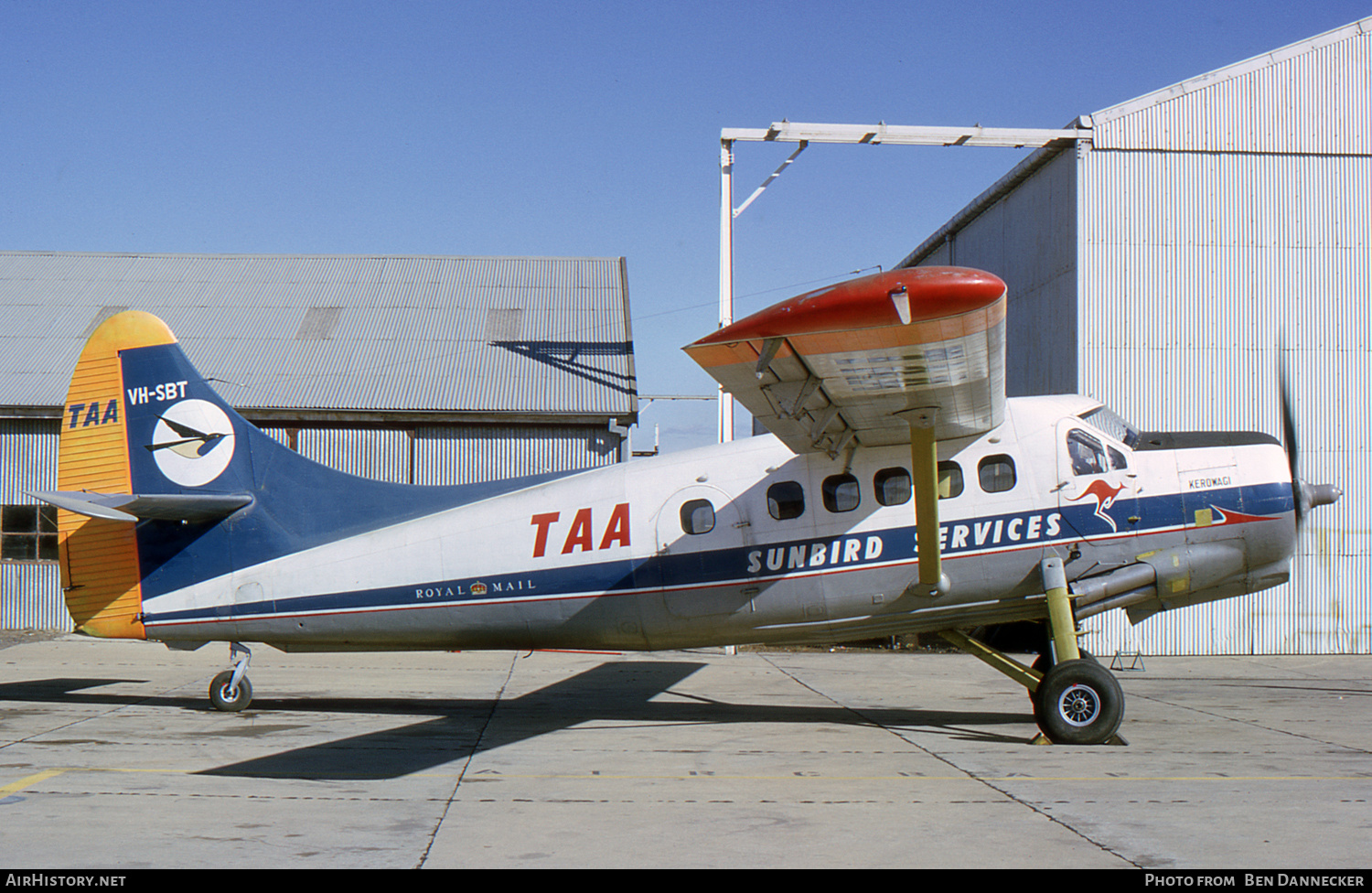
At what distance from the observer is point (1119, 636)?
17.7 metres

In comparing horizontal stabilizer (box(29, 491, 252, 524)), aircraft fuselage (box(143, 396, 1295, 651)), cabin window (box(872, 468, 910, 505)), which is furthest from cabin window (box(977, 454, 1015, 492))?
horizontal stabilizer (box(29, 491, 252, 524))

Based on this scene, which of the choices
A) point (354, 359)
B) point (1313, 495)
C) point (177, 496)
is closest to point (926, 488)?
point (1313, 495)

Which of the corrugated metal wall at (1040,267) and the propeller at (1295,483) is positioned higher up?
the corrugated metal wall at (1040,267)

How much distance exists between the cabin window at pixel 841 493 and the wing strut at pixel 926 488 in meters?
0.74

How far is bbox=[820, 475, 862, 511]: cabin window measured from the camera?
32.4 ft

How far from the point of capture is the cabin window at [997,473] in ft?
31.9

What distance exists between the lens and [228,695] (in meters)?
11.0

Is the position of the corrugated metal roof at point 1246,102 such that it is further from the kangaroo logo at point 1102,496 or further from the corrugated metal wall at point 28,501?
the corrugated metal wall at point 28,501

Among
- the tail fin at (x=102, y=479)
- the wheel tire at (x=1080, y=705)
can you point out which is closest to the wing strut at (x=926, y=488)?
the wheel tire at (x=1080, y=705)

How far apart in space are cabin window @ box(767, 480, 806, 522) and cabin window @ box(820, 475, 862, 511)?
27 cm

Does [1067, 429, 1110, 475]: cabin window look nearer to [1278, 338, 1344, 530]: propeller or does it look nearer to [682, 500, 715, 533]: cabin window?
[1278, 338, 1344, 530]: propeller

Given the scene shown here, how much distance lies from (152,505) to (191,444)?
94 centimetres

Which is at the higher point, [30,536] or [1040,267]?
[1040,267]

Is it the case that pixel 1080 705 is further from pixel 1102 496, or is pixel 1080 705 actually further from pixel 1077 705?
pixel 1102 496
